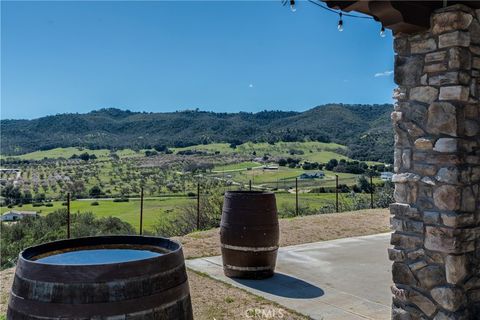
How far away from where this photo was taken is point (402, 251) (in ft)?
14.6

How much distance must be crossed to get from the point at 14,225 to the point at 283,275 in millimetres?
10846

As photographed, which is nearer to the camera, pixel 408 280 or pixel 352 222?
pixel 408 280

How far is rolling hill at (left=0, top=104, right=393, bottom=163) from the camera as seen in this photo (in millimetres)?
64875

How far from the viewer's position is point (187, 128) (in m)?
75.2

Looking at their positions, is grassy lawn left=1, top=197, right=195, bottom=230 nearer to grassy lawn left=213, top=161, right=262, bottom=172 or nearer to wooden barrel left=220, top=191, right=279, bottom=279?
wooden barrel left=220, top=191, right=279, bottom=279

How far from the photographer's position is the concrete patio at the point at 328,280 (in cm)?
586

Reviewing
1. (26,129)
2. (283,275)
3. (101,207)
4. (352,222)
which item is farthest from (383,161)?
(26,129)

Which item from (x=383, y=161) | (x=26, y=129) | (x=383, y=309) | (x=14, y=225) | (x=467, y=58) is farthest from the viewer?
(x=26, y=129)

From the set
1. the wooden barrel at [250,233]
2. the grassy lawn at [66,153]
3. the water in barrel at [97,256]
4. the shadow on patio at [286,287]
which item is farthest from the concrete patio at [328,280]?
the grassy lawn at [66,153]

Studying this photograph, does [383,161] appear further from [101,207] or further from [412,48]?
[412,48]

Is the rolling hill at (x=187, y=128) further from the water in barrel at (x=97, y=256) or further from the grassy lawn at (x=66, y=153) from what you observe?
the water in barrel at (x=97, y=256)

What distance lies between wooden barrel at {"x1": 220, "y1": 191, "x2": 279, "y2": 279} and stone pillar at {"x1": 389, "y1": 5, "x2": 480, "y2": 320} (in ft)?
9.13

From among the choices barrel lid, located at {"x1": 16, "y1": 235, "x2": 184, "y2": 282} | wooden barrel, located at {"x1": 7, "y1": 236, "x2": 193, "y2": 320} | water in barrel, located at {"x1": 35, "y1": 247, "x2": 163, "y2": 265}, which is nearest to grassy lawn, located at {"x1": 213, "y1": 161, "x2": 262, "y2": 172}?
water in barrel, located at {"x1": 35, "y1": 247, "x2": 163, "y2": 265}

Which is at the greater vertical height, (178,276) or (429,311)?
(178,276)
